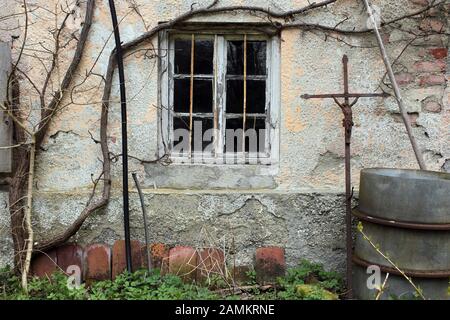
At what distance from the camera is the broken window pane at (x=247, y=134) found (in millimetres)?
3875

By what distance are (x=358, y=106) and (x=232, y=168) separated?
1.05 metres

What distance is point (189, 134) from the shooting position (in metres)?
3.87

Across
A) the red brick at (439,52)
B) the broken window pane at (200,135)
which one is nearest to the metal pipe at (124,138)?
the broken window pane at (200,135)

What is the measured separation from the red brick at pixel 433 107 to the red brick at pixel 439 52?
34 centimetres

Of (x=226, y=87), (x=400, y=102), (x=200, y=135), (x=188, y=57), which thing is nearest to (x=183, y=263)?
(x=200, y=135)

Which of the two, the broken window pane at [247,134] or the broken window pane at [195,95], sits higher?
the broken window pane at [195,95]

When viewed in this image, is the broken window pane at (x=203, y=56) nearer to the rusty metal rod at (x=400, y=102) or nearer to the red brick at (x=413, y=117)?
the rusty metal rod at (x=400, y=102)

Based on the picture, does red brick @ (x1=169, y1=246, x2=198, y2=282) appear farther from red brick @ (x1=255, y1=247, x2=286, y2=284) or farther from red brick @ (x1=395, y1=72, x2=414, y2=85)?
red brick @ (x1=395, y1=72, x2=414, y2=85)

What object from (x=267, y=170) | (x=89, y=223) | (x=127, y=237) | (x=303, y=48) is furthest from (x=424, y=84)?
(x=89, y=223)

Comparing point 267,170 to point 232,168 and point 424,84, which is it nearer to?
point 232,168

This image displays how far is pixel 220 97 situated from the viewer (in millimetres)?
3859

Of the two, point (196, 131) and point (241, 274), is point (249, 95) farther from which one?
point (241, 274)

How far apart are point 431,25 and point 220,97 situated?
1.65 m
